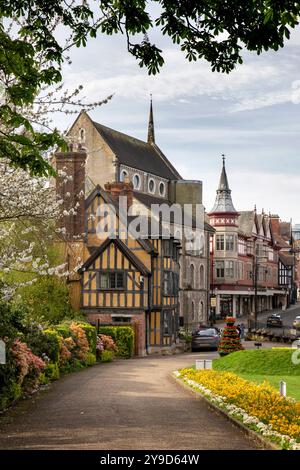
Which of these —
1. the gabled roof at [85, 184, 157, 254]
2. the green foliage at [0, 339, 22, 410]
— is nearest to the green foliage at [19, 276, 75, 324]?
the gabled roof at [85, 184, 157, 254]

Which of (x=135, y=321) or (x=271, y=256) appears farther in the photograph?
(x=271, y=256)

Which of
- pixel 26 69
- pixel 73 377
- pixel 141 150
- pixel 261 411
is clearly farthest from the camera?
pixel 141 150

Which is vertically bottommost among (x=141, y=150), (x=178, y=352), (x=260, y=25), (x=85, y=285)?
(x=178, y=352)

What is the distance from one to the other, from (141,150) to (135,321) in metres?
31.6

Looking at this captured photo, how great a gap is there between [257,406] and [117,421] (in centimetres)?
269

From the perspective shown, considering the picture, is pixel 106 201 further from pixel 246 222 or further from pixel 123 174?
pixel 246 222

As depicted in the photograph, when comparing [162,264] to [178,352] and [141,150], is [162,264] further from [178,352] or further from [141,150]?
[141,150]

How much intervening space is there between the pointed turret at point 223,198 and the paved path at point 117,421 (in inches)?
2285

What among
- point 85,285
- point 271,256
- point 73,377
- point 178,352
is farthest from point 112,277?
point 271,256

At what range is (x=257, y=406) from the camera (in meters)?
13.7

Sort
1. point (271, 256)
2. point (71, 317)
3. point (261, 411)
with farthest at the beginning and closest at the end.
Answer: point (271, 256), point (71, 317), point (261, 411)

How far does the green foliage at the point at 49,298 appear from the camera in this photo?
120 feet

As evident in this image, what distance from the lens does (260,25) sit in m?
9.02

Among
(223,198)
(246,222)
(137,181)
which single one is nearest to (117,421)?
(137,181)
